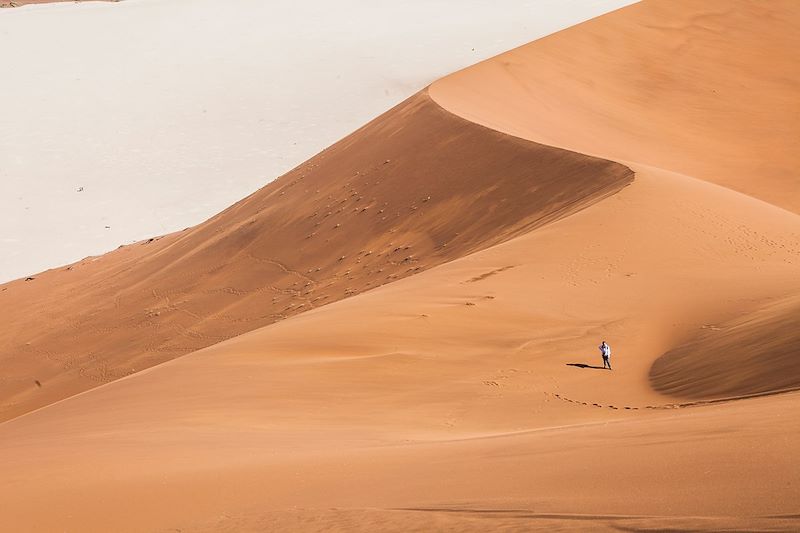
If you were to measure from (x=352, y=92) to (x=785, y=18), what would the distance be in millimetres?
14595

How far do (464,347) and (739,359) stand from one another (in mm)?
3145

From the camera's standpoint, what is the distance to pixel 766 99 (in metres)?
29.7

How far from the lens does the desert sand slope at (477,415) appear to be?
544 centimetres

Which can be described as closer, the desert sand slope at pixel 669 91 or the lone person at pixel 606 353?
the lone person at pixel 606 353

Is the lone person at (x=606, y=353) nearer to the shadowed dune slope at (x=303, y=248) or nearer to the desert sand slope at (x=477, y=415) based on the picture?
the desert sand slope at (x=477, y=415)

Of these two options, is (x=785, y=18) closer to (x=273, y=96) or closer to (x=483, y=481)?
(x=273, y=96)

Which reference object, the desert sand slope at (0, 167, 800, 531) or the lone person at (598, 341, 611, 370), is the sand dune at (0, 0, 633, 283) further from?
the lone person at (598, 341, 611, 370)

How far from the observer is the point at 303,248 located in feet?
66.9

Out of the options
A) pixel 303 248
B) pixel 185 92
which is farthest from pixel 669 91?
pixel 185 92

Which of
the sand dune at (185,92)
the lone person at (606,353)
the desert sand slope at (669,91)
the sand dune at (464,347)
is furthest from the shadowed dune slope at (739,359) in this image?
the sand dune at (185,92)

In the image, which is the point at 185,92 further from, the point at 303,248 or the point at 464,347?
the point at 464,347

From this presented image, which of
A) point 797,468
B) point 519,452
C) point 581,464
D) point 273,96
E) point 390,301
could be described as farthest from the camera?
point 273,96

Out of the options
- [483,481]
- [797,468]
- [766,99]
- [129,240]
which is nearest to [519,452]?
[483,481]

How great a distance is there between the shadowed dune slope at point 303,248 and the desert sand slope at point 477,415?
87.7 inches
